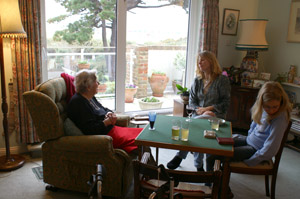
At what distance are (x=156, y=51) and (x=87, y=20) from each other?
1.13 metres

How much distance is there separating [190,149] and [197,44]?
8.52 ft

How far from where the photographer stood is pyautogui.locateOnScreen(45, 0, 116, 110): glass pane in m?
3.43

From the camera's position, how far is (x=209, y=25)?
4.05 metres

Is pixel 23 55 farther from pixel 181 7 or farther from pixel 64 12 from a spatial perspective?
pixel 181 7

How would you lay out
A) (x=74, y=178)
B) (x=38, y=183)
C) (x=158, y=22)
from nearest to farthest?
(x=74, y=178)
(x=38, y=183)
(x=158, y=22)

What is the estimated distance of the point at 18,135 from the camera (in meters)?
3.19

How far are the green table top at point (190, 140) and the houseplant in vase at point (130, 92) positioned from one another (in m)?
1.64

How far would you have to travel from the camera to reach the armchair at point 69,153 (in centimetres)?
232

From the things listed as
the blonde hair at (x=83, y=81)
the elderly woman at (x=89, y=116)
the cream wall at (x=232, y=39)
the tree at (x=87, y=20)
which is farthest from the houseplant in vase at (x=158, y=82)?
the blonde hair at (x=83, y=81)

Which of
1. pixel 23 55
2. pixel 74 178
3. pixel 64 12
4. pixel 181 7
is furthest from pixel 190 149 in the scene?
pixel 181 7

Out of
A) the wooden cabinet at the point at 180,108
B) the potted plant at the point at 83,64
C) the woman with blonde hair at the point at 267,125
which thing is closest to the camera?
the woman with blonde hair at the point at 267,125

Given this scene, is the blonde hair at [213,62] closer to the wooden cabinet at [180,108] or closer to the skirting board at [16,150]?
the wooden cabinet at [180,108]

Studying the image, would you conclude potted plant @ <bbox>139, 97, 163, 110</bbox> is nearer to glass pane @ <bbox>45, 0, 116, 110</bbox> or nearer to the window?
the window

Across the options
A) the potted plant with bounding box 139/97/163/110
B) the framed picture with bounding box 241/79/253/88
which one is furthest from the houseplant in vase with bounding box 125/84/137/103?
the framed picture with bounding box 241/79/253/88
